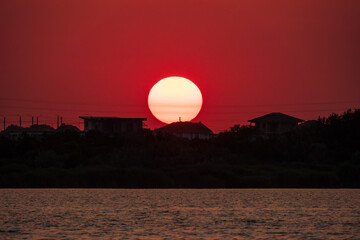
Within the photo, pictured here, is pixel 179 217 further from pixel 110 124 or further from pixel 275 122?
pixel 275 122

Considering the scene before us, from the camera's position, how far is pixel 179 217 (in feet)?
211

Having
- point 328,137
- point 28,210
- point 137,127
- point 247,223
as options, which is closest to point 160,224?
point 247,223

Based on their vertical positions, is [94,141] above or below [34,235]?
above

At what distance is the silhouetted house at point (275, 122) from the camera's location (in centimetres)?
Result: 18312

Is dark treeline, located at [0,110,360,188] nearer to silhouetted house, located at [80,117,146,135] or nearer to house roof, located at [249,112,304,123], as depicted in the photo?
silhouetted house, located at [80,117,146,135]

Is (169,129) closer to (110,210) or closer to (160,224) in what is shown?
(110,210)

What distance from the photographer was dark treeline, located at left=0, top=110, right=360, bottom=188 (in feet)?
318

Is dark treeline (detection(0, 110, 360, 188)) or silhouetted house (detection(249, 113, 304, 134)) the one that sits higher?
silhouetted house (detection(249, 113, 304, 134))

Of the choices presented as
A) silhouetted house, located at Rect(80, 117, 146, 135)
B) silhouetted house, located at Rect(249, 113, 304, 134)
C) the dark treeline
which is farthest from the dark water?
silhouetted house, located at Rect(249, 113, 304, 134)

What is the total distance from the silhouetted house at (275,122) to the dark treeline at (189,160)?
46.4m

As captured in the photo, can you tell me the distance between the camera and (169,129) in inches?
7628

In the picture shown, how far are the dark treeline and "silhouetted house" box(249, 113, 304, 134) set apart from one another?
46.4m

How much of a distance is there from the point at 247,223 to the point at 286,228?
4.57m

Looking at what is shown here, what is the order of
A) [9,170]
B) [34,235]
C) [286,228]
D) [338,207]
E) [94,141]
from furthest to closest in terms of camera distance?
[94,141] → [9,170] → [338,207] → [286,228] → [34,235]
